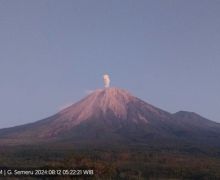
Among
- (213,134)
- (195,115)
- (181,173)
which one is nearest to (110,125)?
(213,134)

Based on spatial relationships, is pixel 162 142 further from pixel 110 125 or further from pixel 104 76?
pixel 104 76
